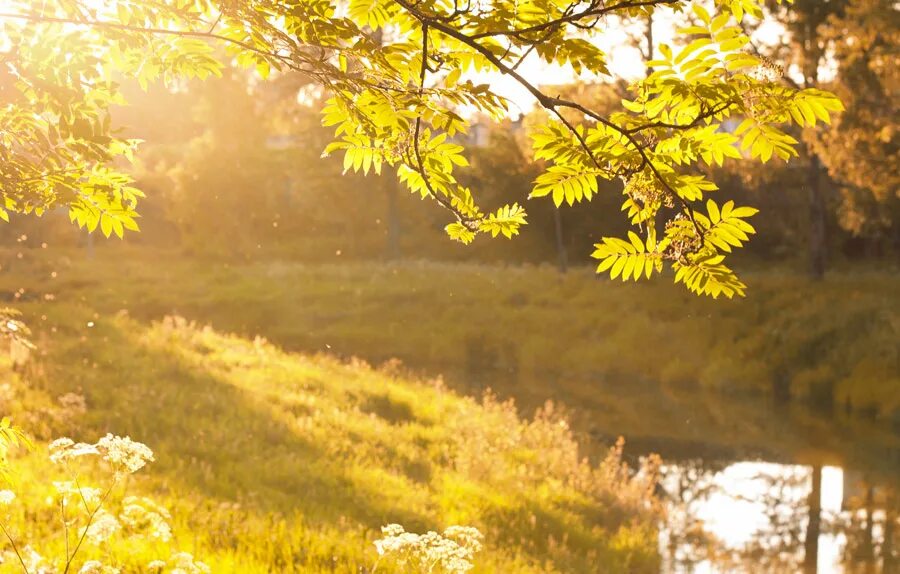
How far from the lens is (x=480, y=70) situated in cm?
453

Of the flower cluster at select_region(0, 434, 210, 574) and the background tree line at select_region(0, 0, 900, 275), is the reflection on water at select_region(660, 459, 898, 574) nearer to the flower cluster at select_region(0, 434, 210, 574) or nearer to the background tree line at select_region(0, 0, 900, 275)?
the flower cluster at select_region(0, 434, 210, 574)

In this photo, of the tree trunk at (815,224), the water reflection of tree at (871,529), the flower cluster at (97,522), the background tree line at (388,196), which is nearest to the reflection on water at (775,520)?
the water reflection of tree at (871,529)

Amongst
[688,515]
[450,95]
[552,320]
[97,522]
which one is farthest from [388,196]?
[450,95]

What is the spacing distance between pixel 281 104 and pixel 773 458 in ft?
A: 105

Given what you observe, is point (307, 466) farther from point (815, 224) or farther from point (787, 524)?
point (815, 224)

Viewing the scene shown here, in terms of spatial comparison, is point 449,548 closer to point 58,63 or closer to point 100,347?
point 58,63

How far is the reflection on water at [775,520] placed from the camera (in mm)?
12875

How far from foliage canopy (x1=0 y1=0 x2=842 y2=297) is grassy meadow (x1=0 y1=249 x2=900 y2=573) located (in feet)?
14.6

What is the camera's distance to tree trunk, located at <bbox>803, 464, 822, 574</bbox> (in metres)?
13.0

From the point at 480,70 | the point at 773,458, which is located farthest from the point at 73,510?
the point at 773,458

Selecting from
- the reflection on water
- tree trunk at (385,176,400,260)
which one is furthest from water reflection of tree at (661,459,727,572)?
tree trunk at (385,176,400,260)

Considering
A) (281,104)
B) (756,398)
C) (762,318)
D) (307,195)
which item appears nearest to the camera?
(756,398)

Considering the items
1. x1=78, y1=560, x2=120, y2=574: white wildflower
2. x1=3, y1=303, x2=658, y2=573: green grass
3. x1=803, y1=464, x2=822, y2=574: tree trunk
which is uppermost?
x1=78, y1=560, x2=120, y2=574: white wildflower

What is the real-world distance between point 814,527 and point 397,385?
9.21 metres
